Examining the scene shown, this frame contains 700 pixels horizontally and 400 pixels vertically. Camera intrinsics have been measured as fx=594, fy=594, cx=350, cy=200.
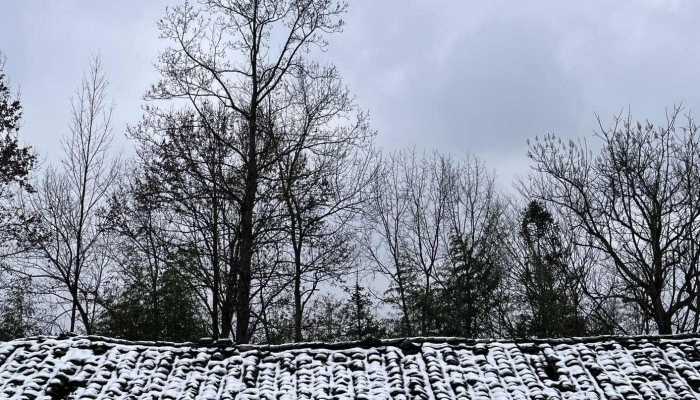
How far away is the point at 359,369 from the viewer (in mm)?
8219

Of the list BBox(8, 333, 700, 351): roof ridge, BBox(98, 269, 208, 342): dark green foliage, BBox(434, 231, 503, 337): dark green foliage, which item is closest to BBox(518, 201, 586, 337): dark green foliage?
BBox(434, 231, 503, 337): dark green foliage

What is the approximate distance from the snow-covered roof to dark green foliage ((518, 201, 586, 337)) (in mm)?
11621

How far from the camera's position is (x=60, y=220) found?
18.4m

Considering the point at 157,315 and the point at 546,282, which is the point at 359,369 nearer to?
the point at 157,315

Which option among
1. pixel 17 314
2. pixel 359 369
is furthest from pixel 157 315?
pixel 359 369

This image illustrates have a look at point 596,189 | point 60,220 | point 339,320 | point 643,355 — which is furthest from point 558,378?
point 339,320

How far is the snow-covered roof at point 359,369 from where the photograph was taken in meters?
7.54

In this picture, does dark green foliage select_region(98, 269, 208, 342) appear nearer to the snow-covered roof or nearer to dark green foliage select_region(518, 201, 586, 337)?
the snow-covered roof

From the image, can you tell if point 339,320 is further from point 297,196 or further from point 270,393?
point 270,393

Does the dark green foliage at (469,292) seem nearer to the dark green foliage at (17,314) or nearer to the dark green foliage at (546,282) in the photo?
the dark green foliage at (546,282)

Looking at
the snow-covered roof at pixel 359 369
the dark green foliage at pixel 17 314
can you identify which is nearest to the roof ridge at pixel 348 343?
the snow-covered roof at pixel 359 369

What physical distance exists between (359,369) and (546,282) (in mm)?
16030

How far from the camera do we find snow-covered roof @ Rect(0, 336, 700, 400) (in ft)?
24.7

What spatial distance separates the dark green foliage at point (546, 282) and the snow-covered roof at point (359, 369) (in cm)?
1162
